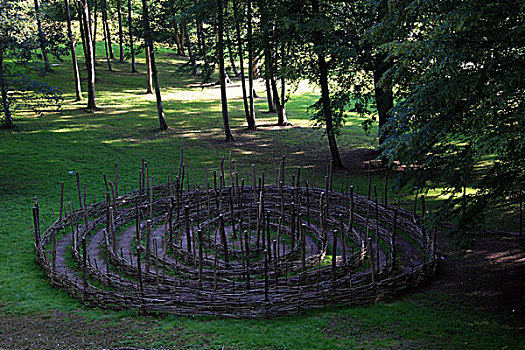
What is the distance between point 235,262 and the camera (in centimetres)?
927

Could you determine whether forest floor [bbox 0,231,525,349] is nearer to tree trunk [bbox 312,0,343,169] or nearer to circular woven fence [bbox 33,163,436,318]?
circular woven fence [bbox 33,163,436,318]

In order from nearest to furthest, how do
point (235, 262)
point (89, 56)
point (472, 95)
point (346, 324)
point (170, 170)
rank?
point (472, 95), point (346, 324), point (235, 262), point (170, 170), point (89, 56)

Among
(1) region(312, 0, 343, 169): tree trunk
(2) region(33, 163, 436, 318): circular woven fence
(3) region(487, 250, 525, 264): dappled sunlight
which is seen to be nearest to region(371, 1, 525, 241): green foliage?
(2) region(33, 163, 436, 318): circular woven fence

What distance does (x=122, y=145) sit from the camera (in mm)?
18531

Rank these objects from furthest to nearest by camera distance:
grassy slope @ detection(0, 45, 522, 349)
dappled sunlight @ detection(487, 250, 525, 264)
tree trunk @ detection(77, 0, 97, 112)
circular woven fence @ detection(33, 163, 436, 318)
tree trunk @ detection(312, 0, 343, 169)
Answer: tree trunk @ detection(77, 0, 97, 112), tree trunk @ detection(312, 0, 343, 169), dappled sunlight @ detection(487, 250, 525, 264), circular woven fence @ detection(33, 163, 436, 318), grassy slope @ detection(0, 45, 522, 349)

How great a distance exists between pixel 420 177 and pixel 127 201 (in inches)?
288

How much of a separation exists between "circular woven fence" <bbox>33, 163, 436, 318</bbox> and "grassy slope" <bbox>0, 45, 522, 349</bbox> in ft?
0.91

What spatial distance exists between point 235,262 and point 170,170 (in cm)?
716

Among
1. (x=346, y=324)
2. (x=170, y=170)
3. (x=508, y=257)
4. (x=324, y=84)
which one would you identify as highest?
(x=324, y=84)

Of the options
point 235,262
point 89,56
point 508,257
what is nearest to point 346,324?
point 235,262

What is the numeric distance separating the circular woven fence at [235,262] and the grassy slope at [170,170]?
0.91 feet

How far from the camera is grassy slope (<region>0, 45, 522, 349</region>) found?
6.45 meters

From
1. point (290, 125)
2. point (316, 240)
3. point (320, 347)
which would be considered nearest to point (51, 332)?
point (320, 347)

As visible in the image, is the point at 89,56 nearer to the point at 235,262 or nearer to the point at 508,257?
the point at 235,262
